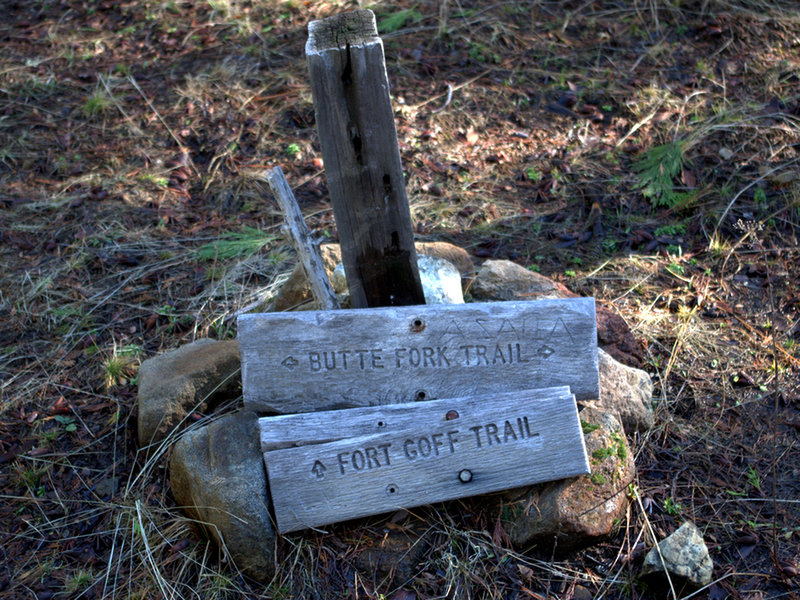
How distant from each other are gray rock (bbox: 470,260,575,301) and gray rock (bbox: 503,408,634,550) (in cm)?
103

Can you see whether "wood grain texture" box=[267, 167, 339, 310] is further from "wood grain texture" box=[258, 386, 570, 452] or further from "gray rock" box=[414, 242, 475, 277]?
"gray rock" box=[414, 242, 475, 277]

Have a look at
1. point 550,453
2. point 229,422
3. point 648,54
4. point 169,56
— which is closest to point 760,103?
point 648,54

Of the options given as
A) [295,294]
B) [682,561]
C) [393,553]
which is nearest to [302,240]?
[295,294]

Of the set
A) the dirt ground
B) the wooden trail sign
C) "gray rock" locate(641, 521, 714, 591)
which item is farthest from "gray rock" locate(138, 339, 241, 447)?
"gray rock" locate(641, 521, 714, 591)

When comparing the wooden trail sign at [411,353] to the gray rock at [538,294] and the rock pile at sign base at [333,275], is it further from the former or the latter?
the gray rock at [538,294]

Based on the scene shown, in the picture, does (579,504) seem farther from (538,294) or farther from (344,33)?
(344,33)

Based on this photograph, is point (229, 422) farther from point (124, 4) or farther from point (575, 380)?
point (124, 4)

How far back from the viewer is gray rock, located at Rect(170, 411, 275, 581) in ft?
9.55

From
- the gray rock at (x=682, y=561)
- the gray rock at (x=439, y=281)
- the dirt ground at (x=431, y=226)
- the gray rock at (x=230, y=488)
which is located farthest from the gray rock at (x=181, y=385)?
the gray rock at (x=682, y=561)

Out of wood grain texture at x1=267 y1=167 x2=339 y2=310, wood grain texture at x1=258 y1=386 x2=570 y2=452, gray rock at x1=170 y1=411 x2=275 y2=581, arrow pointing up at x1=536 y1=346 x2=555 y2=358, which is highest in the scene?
wood grain texture at x1=267 y1=167 x2=339 y2=310

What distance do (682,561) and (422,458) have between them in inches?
43.1

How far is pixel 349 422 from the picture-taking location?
2.97 m

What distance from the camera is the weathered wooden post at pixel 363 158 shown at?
2.87 metres

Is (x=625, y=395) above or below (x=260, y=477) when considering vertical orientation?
below
